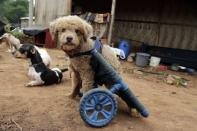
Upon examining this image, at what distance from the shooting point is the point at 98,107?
3.79m

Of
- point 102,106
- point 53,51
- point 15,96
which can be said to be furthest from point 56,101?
point 53,51

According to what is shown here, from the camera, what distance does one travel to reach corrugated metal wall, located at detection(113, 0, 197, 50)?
35.6 feet

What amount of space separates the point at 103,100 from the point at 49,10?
9617 mm

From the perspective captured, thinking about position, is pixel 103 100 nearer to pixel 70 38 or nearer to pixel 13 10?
pixel 70 38

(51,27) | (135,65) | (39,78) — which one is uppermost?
(51,27)

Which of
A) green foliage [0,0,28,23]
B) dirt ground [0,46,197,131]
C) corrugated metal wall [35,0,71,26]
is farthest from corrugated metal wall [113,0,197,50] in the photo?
green foliage [0,0,28,23]

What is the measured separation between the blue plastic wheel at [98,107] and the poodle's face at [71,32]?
0.65m

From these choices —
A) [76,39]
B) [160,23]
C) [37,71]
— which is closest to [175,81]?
[37,71]

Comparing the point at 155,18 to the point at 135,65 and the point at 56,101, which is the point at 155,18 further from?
the point at 56,101

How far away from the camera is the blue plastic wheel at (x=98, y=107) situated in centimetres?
367

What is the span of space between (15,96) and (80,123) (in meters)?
1.38

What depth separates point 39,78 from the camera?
17.6 ft

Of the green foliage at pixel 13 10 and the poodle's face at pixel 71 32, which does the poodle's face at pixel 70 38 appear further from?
the green foliage at pixel 13 10

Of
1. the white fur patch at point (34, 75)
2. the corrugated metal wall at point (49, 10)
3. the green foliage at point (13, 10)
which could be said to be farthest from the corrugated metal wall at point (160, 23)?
the green foliage at point (13, 10)
